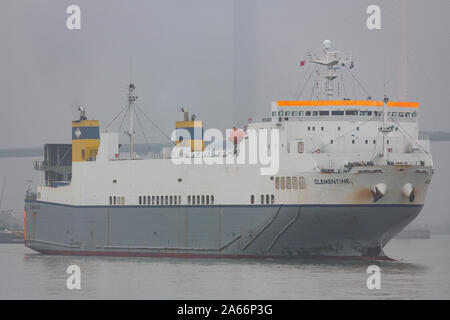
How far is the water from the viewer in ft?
123

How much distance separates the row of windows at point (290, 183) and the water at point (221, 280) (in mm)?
3249

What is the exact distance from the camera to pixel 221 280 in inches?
1604

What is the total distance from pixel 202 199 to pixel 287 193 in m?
4.49

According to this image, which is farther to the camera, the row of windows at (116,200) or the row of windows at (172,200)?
the row of windows at (116,200)

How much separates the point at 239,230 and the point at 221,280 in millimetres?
7035

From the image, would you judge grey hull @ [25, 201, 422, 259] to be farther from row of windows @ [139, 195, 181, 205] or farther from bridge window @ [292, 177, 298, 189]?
bridge window @ [292, 177, 298, 189]

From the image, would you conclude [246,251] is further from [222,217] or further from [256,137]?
[256,137]

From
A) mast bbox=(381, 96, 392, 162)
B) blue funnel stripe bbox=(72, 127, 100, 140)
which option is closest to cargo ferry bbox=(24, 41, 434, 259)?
mast bbox=(381, 96, 392, 162)

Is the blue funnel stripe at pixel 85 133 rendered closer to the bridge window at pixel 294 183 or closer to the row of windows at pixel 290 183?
the row of windows at pixel 290 183

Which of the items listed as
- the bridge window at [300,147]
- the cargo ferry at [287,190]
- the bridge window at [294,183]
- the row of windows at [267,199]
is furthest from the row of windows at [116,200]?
the bridge window at [300,147]

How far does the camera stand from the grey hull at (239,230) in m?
45.9

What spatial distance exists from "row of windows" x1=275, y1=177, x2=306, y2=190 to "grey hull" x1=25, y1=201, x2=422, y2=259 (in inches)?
34.4
